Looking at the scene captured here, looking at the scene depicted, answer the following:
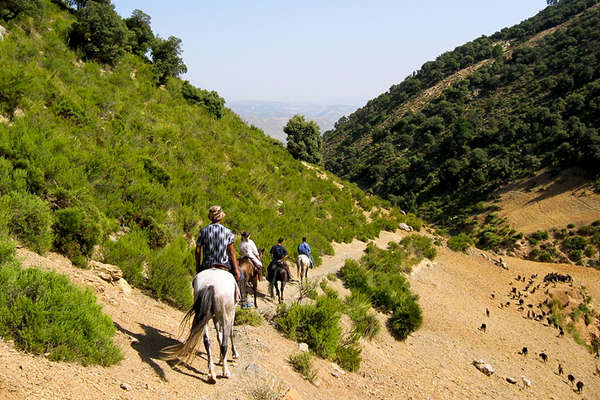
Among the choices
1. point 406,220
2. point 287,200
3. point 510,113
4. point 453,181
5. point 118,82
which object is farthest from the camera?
point 510,113

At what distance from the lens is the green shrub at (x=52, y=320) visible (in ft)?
12.8

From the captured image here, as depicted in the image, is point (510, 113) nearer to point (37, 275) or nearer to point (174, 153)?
point (174, 153)

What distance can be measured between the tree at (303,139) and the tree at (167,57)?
1425cm

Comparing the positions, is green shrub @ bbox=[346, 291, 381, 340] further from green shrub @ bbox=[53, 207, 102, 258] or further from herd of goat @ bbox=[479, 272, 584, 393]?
green shrub @ bbox=[53, 207, 102, 258]

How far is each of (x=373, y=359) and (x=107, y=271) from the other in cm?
721

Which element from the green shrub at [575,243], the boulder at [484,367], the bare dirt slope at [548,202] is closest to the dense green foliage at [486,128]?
the bare dirt slope at [548,202]

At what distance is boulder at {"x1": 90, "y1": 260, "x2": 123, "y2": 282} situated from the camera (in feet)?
22.8

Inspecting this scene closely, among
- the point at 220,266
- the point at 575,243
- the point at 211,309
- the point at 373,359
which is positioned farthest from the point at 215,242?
the point at 575,243

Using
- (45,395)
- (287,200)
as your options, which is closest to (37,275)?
(45,395)

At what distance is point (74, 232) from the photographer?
716 centimetres

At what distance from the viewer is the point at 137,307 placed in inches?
271

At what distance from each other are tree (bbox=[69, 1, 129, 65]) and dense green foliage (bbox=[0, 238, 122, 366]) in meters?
19.3

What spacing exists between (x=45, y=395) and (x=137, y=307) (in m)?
3.68

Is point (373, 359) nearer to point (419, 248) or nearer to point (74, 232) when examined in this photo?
point (74, 232)
